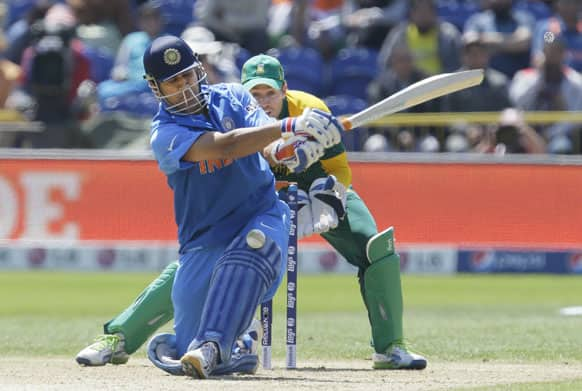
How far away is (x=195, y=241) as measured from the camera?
25.2 ft

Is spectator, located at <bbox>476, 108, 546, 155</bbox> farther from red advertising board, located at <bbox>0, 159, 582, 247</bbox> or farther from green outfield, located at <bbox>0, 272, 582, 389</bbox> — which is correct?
green outfield, located at <bbox>0, 272, 582, 389</bbox>

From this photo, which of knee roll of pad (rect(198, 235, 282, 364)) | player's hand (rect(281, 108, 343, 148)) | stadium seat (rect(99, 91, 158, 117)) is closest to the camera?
player's hand (rect(281, 108, 343, 148))

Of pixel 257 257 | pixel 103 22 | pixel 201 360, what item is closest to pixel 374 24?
pixel 103 22

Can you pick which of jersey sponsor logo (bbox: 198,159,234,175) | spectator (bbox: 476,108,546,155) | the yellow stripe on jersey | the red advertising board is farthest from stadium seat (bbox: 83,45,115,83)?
jersey sponsor logo (bbox: 198,159,234,175)

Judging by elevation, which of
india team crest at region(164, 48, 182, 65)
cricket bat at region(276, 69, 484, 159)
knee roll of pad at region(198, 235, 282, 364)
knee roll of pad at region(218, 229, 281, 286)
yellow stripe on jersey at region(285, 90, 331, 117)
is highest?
india team crest at region(164, 48, 182, 65)

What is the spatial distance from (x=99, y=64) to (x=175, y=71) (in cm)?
1074

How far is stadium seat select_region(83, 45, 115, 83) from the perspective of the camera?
58.3ft

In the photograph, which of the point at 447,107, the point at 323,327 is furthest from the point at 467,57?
the point at 323,327

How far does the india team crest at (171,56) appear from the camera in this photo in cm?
733

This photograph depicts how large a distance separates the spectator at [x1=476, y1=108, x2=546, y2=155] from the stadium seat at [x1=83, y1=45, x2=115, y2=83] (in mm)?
5009

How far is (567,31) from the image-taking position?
17.4 m

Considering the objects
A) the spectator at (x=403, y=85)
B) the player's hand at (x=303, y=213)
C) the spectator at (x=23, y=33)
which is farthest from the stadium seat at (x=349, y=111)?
the player's hand at (x=303, y=213)

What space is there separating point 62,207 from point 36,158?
0.59 m

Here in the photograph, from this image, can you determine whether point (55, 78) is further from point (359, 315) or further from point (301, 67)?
point (359, 315)
